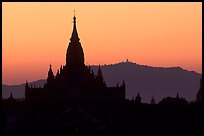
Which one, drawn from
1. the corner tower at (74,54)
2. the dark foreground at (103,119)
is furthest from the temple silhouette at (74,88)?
the dark foreground at (103,119)

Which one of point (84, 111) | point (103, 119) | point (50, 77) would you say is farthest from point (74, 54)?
point (103, 119)

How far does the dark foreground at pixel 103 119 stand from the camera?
2672 inches

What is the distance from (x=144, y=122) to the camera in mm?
80562

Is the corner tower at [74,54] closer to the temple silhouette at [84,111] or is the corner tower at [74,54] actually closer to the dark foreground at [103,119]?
the temple silhouette at [84,111]

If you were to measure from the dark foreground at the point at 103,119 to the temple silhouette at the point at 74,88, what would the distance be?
3.43 m

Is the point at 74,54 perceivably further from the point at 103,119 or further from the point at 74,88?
the point at 103,119

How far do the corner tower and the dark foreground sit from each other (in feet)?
40.3

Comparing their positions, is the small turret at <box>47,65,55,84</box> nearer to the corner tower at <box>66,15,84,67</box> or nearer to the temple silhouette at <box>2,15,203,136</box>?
the temple silhouette at <box>2,15,203,136</box>

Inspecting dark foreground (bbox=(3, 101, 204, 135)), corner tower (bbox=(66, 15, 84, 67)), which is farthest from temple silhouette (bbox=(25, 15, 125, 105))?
dark foreground (bbox=(3, 101, 204, 135))

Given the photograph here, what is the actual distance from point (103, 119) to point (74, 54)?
2864 centimetres

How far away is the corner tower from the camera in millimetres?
113000

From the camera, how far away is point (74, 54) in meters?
114

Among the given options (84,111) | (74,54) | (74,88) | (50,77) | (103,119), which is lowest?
(103,119)

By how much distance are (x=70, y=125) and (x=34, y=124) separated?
21.5 feet
